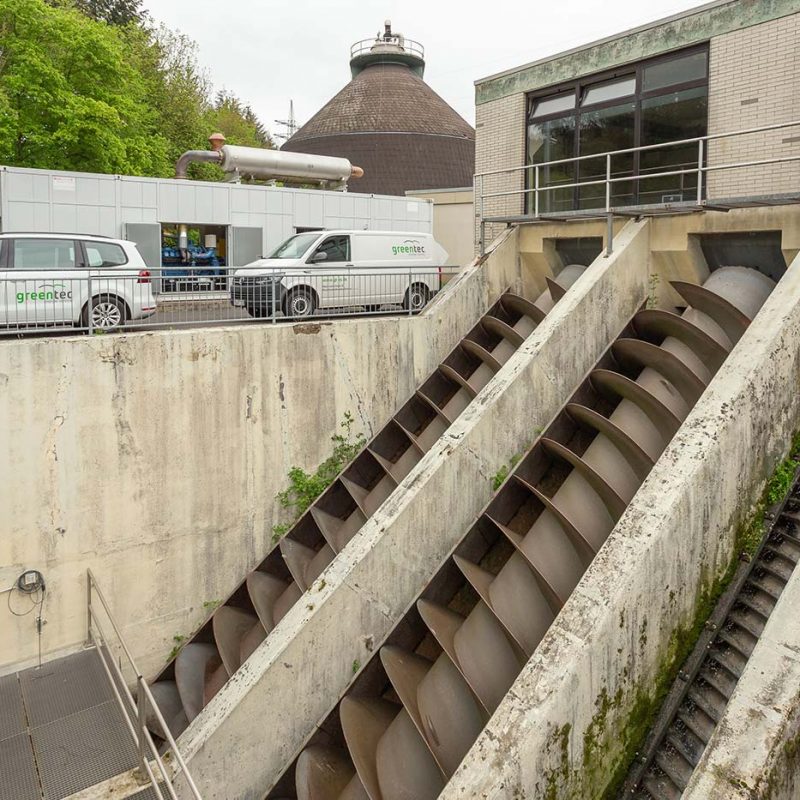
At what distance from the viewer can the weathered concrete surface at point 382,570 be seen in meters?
6.89

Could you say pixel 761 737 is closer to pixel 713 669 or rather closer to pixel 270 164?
pixel 713 669

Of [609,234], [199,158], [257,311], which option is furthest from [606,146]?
[199,158]

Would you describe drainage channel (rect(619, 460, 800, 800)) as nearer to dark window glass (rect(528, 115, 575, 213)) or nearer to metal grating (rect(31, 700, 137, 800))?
metal grating (rect(31, 700, 137, 800))

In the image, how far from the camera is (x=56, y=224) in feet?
48.1

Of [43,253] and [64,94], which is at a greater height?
[64,94]

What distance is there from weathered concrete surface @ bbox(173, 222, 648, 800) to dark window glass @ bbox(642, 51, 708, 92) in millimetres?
3766

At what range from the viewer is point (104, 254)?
10.4 m

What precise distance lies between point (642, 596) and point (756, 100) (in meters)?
8.62

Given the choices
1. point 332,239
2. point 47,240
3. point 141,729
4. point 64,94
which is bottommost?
point 141,729

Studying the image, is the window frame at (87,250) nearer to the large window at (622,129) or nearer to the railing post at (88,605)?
the railing post at (88,605)

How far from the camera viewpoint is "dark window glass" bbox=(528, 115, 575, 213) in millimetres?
12844

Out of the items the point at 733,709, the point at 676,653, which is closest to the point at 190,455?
the point at 676,653

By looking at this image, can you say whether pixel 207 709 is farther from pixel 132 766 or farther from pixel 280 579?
pixel 280 579

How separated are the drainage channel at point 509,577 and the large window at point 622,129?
3422 millimetres
